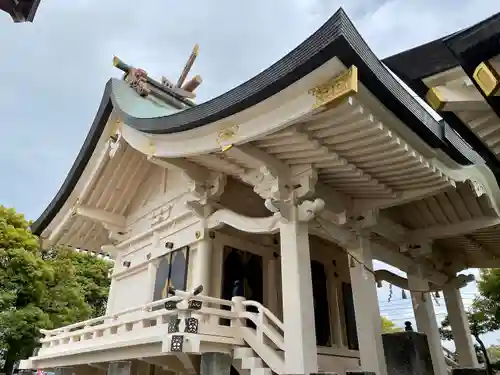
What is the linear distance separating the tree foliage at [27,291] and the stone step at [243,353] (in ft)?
38.0

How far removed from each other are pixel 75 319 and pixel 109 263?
6.11 meters

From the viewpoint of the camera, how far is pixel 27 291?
15.4 metres

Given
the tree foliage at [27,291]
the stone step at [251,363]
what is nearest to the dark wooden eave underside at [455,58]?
the stone step at [251,363]

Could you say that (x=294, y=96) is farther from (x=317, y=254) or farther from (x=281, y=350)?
(x=317, y=254)

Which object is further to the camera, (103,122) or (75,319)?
(75,319)

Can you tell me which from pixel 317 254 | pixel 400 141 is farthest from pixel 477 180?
pixel 317 254

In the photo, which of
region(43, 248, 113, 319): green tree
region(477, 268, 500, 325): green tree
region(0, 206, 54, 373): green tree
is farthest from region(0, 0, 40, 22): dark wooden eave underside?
region(43, 248, 113, 319): green tree

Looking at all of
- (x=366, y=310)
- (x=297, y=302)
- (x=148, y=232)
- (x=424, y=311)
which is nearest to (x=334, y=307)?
(x=366, y=310)

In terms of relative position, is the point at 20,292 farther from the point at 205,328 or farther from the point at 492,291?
the point at 492,291

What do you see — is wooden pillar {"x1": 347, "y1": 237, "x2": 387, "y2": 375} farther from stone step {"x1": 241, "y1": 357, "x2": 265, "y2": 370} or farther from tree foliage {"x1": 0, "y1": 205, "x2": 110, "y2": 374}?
tree foliage {"x1": 0, "y1": 205, "x2": 110, "y2": 374}


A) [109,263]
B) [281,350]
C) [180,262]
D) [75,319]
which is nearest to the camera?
[281,350]

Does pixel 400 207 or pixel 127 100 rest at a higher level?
pixel 127 100

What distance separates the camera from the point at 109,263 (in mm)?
22969

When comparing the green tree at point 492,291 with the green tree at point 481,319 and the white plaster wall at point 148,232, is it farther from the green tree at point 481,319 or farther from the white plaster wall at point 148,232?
the white plaster wall at point 148,232
